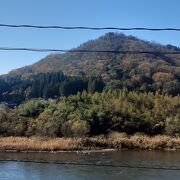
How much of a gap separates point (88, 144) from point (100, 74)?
52.9 meters

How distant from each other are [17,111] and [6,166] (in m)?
23.3

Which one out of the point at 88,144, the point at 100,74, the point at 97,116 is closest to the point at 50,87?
the point at 100,74

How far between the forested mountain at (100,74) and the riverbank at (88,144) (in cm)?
2614

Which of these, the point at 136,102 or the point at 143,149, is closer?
the point at 143,149

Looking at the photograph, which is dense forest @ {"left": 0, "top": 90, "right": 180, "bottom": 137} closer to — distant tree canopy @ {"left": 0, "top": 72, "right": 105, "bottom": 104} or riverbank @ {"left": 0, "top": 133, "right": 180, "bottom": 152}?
riverbank @ {"left": 0, "top": 133, "right": 180, "bottom": 152}

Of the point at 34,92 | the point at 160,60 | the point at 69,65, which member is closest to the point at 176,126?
the point at 34,92

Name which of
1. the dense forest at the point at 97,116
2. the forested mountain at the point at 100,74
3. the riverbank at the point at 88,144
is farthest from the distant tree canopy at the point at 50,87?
the riverbank at the point at 88,144

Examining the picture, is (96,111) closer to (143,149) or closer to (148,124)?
(148,124)

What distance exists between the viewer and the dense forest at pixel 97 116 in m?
44.5

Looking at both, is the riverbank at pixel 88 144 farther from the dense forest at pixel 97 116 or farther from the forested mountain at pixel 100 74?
the forested mountain at pixel 100 74

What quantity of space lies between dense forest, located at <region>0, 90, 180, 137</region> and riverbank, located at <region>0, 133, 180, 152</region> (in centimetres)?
274

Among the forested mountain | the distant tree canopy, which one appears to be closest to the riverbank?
the forested mountain

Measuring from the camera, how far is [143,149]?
38594mm

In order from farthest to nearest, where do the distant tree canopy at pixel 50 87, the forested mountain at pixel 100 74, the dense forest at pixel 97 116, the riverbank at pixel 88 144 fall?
the distant tree canopy at pixel 50 87
the forested mountain at pixel 100 74
the dense forest at pixel 97 116
the riverbank at pixel 88 144
